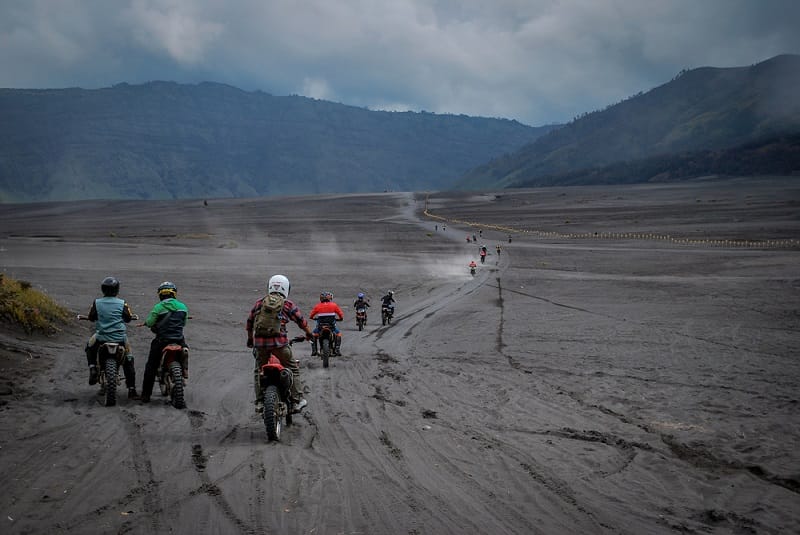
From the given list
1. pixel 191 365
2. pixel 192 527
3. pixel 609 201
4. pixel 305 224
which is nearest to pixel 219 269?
pixel 191 365

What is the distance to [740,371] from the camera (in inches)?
476

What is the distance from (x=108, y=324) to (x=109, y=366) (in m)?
0.68

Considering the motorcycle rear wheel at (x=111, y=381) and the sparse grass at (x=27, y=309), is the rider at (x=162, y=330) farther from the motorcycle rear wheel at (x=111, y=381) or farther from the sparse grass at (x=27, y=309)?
the sparse grass at (x=27, y=309)

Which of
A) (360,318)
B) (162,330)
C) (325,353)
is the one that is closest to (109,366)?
(162,330)

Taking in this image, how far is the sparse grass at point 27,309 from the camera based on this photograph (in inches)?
537

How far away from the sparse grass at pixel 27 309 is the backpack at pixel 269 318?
840 centimetres

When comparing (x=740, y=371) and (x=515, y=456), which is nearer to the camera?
(x=515, y=456)

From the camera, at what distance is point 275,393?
7914 mm

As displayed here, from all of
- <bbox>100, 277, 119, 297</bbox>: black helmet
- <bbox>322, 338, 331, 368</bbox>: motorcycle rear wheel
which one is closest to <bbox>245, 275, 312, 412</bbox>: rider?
<bbox>100, 277, 119, 297</bbox>: black helmet

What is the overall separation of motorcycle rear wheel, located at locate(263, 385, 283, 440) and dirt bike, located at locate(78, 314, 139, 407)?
292 cm

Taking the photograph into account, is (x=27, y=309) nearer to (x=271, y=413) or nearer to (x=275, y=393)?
(x=275, y=393)

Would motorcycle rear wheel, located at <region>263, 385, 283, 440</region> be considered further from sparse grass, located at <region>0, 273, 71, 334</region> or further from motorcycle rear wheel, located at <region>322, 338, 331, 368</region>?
sparse grass, located at <region>0, 273, 71, 334</region>

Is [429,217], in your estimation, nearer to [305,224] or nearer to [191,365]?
[305,224]

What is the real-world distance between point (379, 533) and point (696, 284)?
24719 mm
